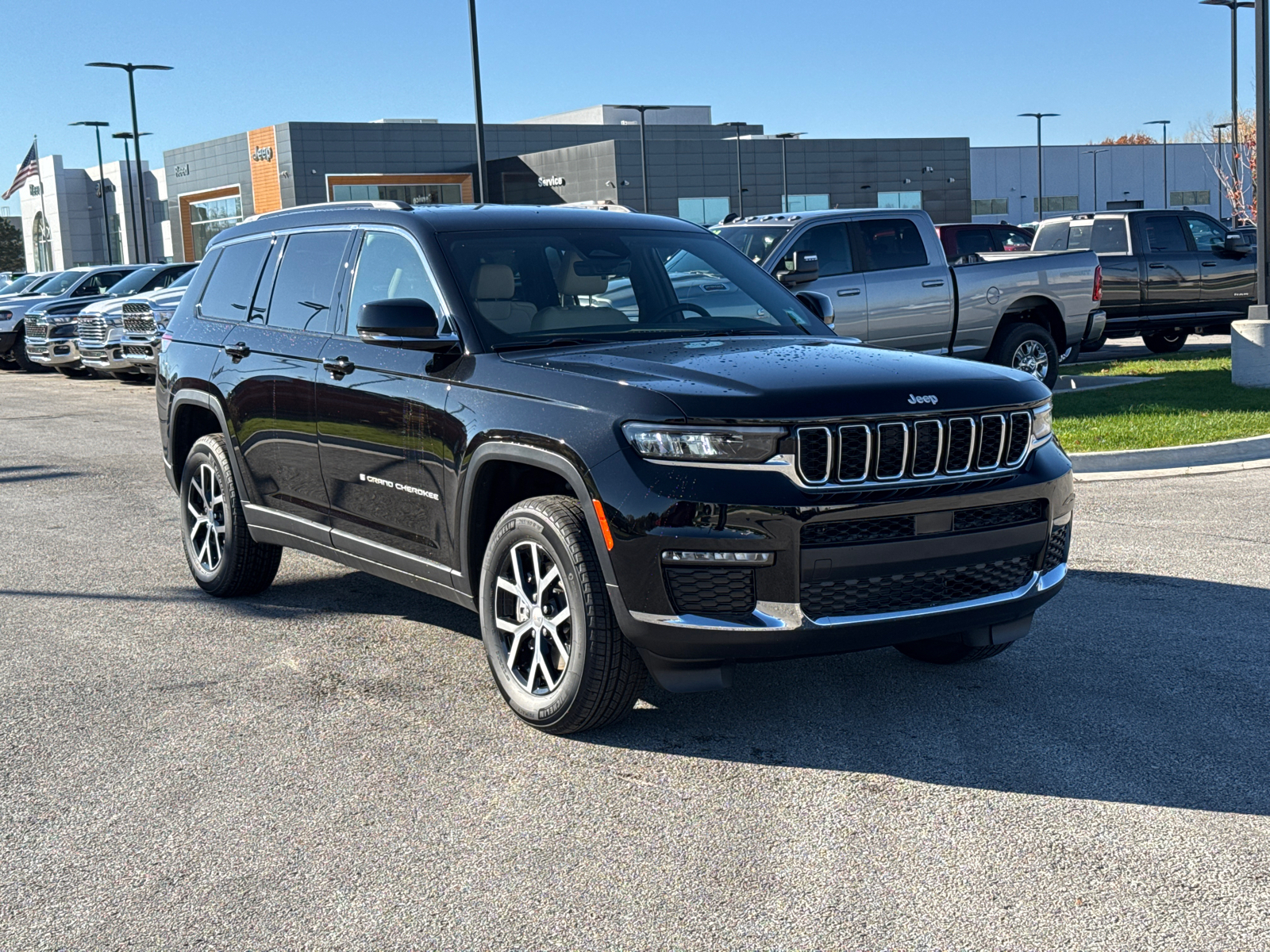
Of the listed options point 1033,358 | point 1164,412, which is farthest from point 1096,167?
point 1164,412

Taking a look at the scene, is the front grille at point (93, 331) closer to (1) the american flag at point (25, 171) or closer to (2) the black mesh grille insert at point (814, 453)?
(2) the black mesh grille insert at point (814, 453)

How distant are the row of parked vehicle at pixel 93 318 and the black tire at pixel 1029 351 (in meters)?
10.8

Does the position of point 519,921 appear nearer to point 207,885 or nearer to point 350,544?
point 207,885

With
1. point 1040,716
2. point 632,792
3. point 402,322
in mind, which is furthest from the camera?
point 402,322

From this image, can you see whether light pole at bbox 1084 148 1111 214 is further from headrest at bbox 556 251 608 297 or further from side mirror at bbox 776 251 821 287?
headrest at bbox 556 251 608 297

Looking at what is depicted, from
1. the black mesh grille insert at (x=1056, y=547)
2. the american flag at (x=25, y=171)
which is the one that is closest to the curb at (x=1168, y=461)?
the black mesh grille insert at (x=1056, y=547)

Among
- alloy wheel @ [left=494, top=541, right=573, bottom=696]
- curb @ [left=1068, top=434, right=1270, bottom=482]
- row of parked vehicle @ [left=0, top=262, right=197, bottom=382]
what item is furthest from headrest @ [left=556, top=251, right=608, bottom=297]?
row of parked vehicle @ [left=0, top=262, right=197, bottom=382]

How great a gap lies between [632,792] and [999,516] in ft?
5.08

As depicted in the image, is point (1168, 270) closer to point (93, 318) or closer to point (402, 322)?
point (402, 322)

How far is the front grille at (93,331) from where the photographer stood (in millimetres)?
23844

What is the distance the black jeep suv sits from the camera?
4.46 m

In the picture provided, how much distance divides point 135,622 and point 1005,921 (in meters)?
4.74

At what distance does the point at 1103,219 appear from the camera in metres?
20.2

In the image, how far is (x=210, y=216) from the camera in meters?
83.2
